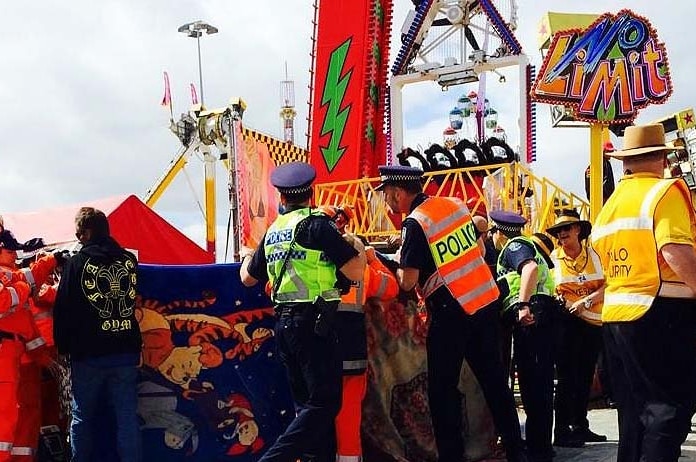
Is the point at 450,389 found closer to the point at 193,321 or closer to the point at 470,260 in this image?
the point at 470,260

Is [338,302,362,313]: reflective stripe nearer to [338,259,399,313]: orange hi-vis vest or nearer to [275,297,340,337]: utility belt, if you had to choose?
[338,259,399,313]: orange hi-vis vest

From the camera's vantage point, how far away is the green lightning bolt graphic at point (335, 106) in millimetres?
14797

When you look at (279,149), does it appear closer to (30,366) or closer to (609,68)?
(609,68)

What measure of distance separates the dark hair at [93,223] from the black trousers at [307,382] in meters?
1.20

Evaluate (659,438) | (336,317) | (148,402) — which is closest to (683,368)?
(659,438)

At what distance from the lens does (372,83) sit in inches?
580

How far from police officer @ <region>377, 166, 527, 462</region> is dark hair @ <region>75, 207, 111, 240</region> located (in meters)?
1.65

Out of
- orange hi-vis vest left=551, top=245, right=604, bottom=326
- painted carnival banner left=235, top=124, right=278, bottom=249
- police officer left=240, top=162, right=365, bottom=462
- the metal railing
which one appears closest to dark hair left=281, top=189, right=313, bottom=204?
police officer left=240, top=162, right=365, bottom=462

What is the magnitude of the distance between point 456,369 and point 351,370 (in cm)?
61

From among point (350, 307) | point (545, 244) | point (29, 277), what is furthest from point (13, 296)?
point (545, 244)

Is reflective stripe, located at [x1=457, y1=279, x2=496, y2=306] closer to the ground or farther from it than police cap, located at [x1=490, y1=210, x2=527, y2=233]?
closer to the ground

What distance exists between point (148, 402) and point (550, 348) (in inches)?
106

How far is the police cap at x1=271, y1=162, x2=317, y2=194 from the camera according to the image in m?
A: 4.64

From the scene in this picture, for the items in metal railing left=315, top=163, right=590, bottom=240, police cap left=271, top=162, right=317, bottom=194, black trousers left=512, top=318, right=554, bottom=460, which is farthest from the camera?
metal railing left=315, top=163, right=590, bottom=240
